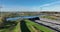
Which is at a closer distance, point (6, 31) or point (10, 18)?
point (6, 31)

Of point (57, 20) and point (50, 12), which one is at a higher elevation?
point (50, 12)

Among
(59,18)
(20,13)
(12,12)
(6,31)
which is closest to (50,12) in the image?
(59,18)

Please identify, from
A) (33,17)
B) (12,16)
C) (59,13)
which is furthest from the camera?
(33,17)

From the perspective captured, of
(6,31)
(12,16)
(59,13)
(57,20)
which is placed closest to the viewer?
(6,31)

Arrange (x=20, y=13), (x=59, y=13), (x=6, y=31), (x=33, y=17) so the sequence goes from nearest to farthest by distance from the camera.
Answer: (x=6, y=31) < (x=59, y=13) < (x=20, y=13) < (x=33, y=17)

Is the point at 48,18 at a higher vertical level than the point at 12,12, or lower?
lower

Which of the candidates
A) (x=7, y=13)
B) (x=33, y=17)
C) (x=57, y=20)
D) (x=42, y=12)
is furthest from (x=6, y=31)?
(x=33, y=17)

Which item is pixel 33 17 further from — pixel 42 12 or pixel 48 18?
pixel 42 12

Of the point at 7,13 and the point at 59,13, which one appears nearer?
the point at 59,13

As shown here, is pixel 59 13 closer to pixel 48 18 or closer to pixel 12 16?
pixel 48 18
